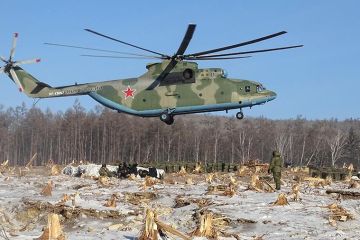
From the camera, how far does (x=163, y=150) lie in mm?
82938

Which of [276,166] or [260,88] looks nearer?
[276,166]

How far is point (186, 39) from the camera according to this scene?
60.0 feet

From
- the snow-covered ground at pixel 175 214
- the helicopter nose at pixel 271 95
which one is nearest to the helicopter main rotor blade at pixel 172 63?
the helicopter nose at pixel 271 95

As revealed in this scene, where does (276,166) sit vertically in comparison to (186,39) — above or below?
below

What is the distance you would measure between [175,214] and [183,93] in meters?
7.52

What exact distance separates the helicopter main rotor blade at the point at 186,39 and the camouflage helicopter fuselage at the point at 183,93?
803 mm

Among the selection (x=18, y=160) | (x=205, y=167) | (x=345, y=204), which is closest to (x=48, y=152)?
(x=18, y=160)

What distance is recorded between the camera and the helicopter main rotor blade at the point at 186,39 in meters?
17.2

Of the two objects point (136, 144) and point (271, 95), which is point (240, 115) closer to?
point (271, 95)

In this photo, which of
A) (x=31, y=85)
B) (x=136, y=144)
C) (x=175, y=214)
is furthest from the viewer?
(x=136, y=144)

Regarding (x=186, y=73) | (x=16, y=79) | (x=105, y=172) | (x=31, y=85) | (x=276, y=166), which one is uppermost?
(x=16, y=79)

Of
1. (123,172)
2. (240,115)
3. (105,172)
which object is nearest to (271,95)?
(240,115)

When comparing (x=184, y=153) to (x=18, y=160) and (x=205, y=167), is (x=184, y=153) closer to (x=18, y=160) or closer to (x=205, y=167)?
(x=18, y=160)

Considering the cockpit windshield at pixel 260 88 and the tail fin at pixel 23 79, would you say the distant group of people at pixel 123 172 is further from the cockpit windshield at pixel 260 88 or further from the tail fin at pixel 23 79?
the cockpit windshield at pixel 260 88
